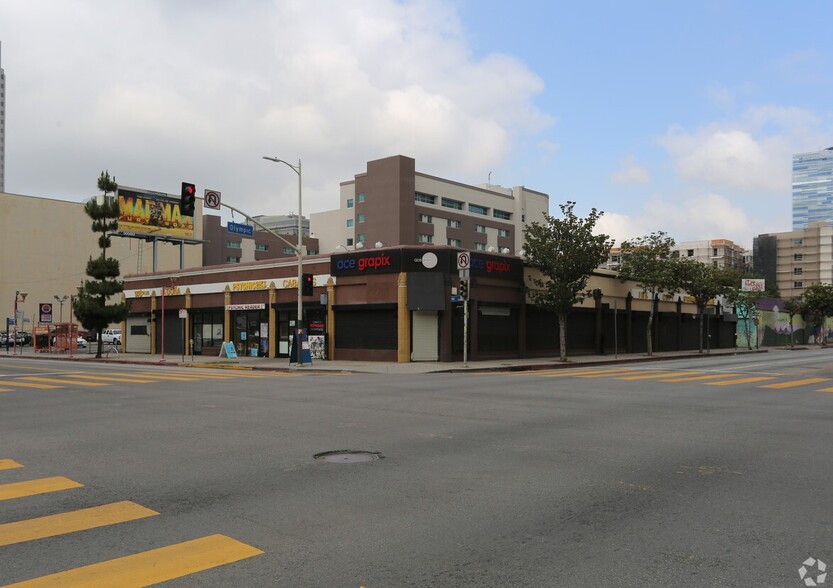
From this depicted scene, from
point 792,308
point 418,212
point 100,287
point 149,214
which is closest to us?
point 100,287

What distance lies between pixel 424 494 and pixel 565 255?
28230mm

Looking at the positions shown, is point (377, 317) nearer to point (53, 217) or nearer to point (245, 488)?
point (245, 488)

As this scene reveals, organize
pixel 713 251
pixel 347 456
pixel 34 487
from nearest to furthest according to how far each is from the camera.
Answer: pixel 34 487 → pixel 347 456 → pixel 713 251

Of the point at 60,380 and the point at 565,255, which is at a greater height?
the point at 565,255

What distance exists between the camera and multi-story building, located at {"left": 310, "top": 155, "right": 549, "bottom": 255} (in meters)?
90.1

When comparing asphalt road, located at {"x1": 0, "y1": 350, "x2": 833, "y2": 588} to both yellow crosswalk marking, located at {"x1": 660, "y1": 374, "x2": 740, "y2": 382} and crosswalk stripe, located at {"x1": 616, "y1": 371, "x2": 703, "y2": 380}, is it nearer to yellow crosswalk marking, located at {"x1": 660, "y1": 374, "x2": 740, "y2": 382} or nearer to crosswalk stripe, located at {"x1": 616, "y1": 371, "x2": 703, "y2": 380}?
yellow crosswalk marking, located at {"x1": 660, "y1": 374, "x2": 740, "y2": 382}

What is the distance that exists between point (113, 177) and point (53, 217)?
53.1 meters

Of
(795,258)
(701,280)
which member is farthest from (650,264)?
(795,258)

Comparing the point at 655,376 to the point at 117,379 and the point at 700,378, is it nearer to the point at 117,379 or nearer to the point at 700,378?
the point at 700,378

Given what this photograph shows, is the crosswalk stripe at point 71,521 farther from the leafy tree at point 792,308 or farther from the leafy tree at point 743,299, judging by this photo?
the leafy tree at point 792,308

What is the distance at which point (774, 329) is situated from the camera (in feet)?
236

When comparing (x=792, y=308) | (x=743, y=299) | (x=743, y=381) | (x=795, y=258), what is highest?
(x=795, y=258)

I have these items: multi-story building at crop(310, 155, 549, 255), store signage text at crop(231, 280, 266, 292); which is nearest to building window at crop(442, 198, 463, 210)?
multi-story building at crop(310, 155, 549, 255)

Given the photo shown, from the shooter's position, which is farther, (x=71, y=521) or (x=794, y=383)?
(x=794, y=383)
